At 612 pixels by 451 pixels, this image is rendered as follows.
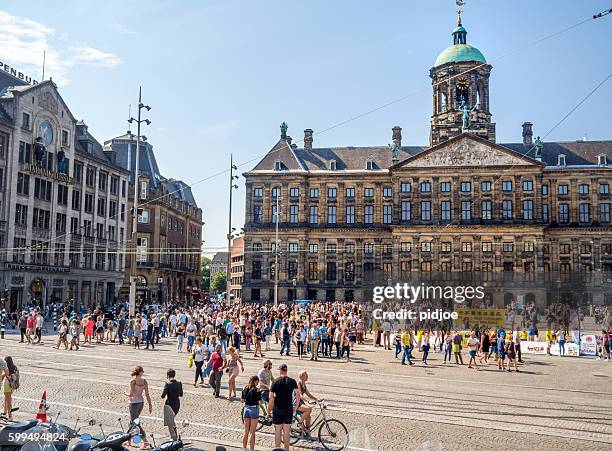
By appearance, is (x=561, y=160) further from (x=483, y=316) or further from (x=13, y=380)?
(x=13, y=380)

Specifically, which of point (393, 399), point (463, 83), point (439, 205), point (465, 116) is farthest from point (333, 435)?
point (463, 83)

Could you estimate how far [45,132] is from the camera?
1999 inches


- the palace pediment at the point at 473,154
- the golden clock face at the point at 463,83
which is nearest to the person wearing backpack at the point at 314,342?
the palace pediment at the point at 473,154

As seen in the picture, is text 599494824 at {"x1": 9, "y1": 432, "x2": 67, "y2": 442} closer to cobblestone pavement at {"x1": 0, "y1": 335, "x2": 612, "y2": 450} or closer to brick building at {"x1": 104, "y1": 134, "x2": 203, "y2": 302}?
cobblestone pavement at {"x1": 0, "y1": 335, "x2": 612, "y2": 450}

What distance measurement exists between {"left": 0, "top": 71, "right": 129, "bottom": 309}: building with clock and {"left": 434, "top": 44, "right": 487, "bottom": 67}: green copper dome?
44330 mm

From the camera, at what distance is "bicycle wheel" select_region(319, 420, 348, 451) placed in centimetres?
1109

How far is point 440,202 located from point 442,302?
39197mm

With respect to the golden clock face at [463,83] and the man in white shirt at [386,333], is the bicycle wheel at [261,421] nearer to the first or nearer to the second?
the man in white shirt at [386,333]

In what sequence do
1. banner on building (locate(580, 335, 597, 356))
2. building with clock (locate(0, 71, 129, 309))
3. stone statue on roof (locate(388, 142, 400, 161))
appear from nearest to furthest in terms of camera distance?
1. banner on building (locate(580, 335, 597, 356))
2. building with clock (locate(0, 71, 129, 309))
3. stone statue on roof (locate(388, 142, 400, 161))

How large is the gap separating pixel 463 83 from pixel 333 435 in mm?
70573

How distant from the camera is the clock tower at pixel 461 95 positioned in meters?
75.1

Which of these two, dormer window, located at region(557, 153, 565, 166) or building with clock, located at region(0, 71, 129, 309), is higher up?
dormer window, located at region(557, 153, 565, 166)

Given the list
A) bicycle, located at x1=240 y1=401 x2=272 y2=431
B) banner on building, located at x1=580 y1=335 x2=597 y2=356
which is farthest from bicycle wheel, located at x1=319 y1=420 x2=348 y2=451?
banner on building, located at x1=580 y1=335 x2=597 y2=356

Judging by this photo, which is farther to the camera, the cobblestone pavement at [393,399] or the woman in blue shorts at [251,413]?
the cobblestone pavement at [393,399]
